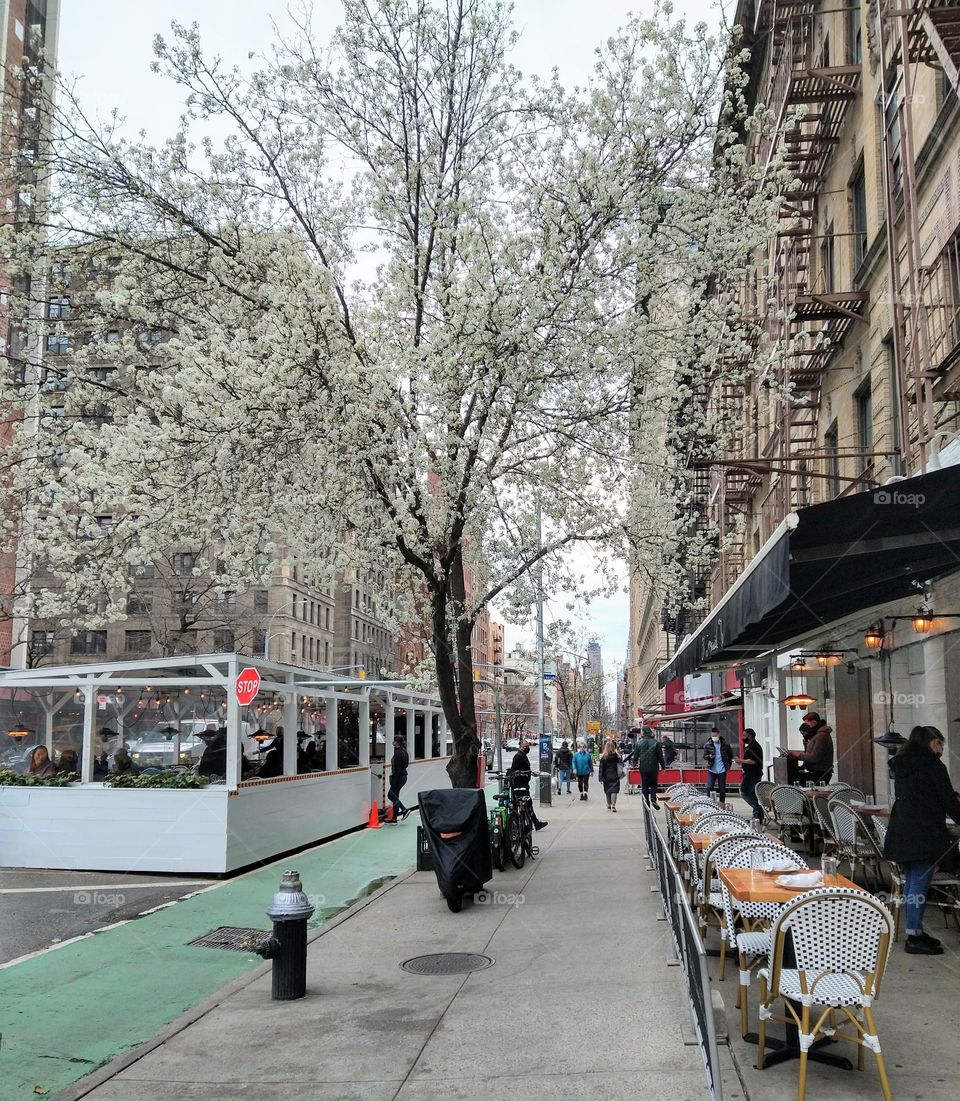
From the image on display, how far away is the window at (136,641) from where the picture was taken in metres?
69.6

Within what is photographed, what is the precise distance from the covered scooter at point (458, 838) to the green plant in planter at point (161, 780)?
167 inches

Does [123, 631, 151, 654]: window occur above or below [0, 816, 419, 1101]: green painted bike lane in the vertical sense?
above

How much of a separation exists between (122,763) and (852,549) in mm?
12152

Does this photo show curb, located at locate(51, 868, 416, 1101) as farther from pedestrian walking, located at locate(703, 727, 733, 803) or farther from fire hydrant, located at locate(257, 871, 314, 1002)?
pedestrian walking, located at locate(703, 727, 733, 803)

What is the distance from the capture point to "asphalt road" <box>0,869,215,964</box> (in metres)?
9.91

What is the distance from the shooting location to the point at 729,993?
706cm

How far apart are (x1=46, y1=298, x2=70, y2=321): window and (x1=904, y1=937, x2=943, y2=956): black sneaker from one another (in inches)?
455

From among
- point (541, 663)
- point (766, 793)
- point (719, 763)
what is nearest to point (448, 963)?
point (766, 793)

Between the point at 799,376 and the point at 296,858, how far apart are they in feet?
40.5

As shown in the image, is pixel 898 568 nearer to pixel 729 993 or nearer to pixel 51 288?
pixel 729 993

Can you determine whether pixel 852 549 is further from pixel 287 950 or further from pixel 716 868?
pixel 287 950

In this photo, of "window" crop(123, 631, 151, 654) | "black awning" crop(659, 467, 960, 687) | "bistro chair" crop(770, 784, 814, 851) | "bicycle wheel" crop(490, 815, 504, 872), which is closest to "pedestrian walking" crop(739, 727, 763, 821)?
"bistro chair" crop(770, 784, 814, 851)

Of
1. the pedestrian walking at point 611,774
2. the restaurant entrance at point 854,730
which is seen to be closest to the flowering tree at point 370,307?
the restaurant entrance at point 854,730

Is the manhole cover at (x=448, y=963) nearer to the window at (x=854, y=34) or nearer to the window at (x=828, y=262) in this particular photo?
Answer: the window at (x=828, y=262)
